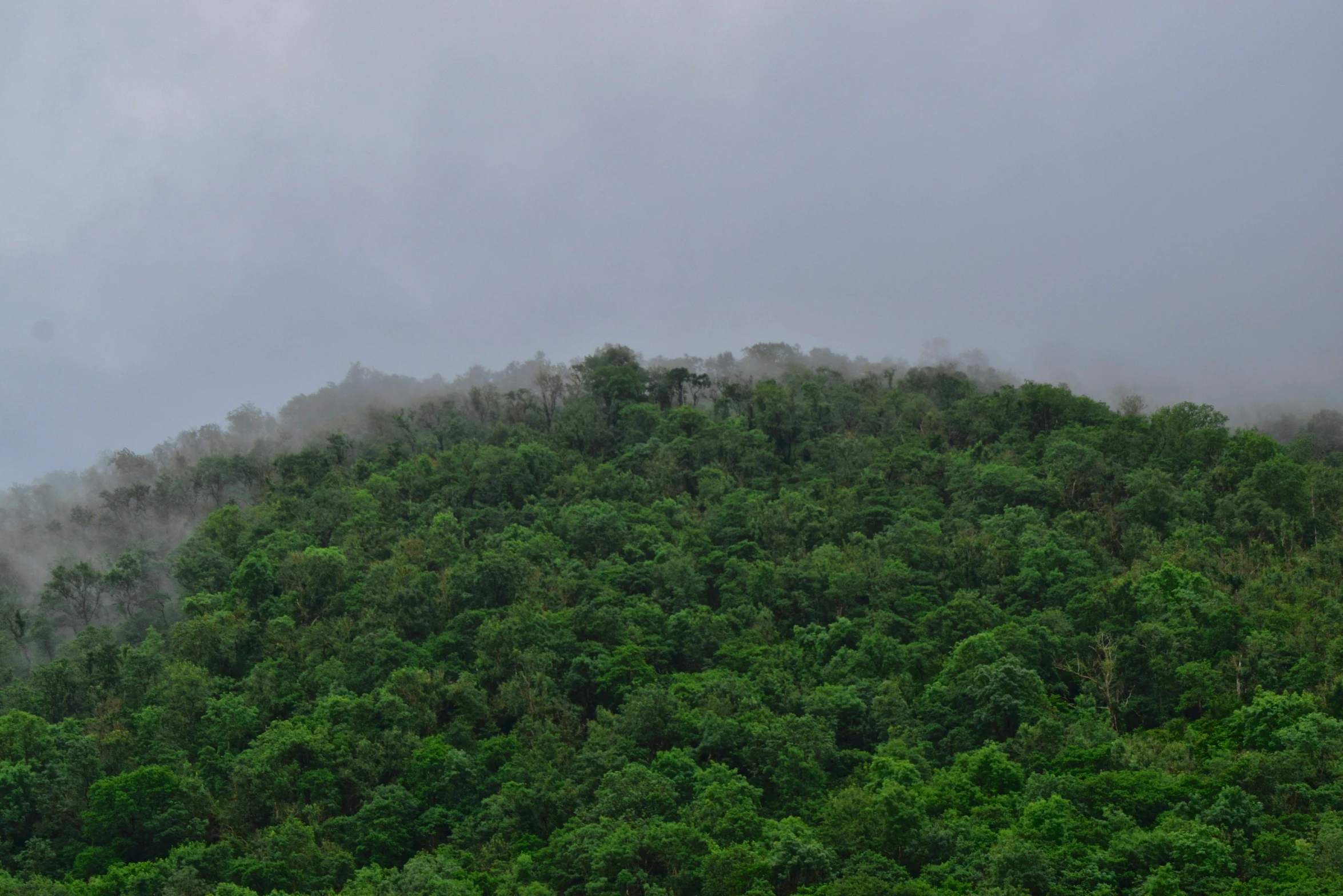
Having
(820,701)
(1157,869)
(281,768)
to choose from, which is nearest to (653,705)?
(820,701)

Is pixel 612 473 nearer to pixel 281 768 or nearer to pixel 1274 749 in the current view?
pixel 281 768

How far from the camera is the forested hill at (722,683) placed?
26.1 meters

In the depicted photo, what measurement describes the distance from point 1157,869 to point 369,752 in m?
21.8

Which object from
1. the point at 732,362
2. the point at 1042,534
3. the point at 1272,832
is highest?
the point at 732,362

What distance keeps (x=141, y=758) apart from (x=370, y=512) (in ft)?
57.4

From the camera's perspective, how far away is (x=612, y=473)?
55.0m

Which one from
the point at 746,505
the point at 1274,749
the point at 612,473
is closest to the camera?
the point at 1274,749

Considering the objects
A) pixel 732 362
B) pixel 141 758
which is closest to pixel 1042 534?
pixel 141 758

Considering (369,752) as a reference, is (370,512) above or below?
above

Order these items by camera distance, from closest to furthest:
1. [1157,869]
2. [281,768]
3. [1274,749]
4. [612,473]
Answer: [1157,869] → [1274,749] → [281,768] → [612,473]

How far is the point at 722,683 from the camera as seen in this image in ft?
114

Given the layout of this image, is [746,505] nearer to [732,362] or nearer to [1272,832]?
[1272,832]

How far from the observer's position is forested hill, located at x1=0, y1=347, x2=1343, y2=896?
85.6ft

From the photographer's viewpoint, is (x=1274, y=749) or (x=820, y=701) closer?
(x=1274, y=749)
